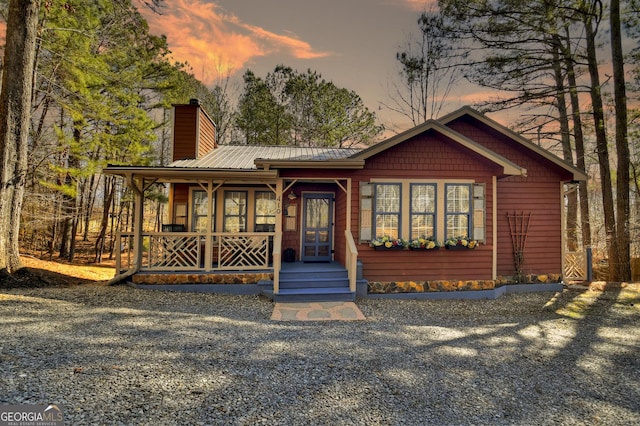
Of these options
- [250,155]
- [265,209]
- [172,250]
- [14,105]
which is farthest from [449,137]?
[14,105]

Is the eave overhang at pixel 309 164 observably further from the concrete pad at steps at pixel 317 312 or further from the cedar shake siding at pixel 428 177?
the concrete pad at steps at pixel 317 312

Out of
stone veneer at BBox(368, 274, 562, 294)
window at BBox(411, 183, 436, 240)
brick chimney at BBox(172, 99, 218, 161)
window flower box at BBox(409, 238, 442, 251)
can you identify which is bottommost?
stone veneer at BBox(368, 274, 562, 294)

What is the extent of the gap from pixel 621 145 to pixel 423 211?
6961 millimetres

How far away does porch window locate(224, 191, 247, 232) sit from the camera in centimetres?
924

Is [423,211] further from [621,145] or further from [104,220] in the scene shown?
[104,220]

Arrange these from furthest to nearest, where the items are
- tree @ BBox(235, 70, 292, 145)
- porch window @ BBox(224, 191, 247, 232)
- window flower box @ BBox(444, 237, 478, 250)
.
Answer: tree @ BBox(235, 70, 292, 145), porch window @ BBox(224, 191, 247, 232), window flower box @ BBox(444, 237, 478, 250)

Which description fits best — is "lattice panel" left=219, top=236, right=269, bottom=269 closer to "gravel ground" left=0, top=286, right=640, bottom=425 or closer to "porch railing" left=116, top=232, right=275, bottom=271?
"porch railing" left=116, top=232, right=275, bottom=271

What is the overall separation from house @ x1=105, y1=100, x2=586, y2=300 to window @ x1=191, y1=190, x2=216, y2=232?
0.59m

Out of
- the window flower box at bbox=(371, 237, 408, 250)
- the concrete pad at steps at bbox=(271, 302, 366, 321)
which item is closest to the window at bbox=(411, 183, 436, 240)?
the window flower box at bbox=(371, 237, 408, 250)

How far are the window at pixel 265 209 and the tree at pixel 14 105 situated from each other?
217 inches

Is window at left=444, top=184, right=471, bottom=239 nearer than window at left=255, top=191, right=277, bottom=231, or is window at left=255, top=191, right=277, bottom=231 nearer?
window at left=444, top=184, right=471, bottom=239

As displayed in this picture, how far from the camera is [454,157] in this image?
24.4 feet

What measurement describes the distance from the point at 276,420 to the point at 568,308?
6.85 meters

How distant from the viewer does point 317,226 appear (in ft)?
29.3
